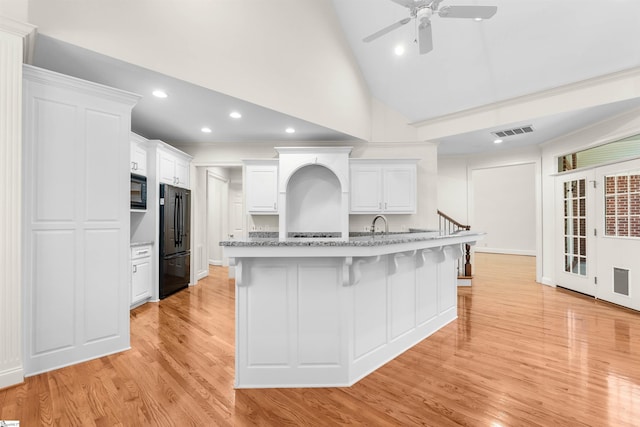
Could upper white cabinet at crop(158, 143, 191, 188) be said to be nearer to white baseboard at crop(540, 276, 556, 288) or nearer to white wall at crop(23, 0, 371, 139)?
white wall at crop(23, 0, 371, 139)

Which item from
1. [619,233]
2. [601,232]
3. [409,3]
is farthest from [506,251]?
[409,3]

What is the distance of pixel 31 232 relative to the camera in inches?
93.4

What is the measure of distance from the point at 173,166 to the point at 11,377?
348 centimetres

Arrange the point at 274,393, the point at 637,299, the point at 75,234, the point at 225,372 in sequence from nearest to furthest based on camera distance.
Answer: the point at 274,393 < the point at 225,372 < the point at 75,234 < the point at 637,299

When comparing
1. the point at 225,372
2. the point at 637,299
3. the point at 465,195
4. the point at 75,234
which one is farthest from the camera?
the point at 465,195

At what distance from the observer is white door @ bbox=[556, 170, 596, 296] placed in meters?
4.75

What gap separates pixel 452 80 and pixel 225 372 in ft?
16.3

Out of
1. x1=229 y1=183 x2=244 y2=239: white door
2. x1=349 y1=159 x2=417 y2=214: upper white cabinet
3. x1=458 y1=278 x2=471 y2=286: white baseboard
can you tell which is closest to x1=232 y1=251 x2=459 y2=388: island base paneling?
x1=349 y1=159 x2=417 y2=214: upper white cabinet

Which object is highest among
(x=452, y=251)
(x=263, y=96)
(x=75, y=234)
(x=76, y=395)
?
(x=263, y=96)

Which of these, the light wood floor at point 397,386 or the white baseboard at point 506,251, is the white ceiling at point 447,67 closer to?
the light wood floor at point 397,386

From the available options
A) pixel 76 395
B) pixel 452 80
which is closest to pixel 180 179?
pixel 76 395

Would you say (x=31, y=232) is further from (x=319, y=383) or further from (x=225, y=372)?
(x=319, y=383)

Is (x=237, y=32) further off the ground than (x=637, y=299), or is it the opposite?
(x=237, y=32)

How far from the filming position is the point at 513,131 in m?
5.02
